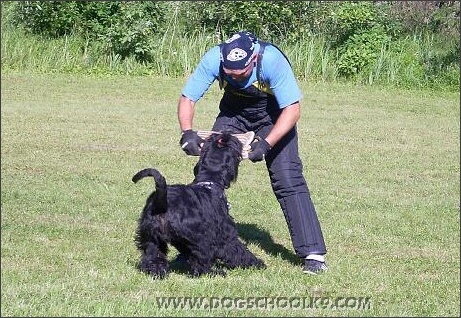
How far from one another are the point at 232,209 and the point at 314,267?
251cm

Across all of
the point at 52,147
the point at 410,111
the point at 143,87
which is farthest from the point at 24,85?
the point at 410,111

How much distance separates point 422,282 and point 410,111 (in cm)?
1225

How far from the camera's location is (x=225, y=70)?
20.9ft

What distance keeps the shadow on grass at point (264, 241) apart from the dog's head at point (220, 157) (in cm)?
110

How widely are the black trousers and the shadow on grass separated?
0.33m

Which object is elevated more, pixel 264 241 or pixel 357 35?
pixel 357 35

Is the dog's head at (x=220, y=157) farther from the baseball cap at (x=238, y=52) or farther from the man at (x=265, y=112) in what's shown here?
the baseball cap at (x=238, y=52)

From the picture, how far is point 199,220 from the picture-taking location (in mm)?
6090

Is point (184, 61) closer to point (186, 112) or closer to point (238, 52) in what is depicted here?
point (186, 112)

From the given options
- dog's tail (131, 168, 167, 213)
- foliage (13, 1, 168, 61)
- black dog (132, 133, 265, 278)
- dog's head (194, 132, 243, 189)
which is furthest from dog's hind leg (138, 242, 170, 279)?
foliage (13, 1, 168, 61)

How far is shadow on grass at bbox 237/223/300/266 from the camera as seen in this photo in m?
7.35

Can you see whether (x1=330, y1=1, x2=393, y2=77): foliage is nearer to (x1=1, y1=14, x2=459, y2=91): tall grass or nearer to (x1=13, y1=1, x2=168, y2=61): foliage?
(x1=1, y1=14, x2=459, y2=91): tall grass

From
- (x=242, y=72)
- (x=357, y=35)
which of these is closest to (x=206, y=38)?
(x=357, y=35)

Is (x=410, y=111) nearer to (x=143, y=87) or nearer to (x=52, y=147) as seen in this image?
(x=143, y=87)
